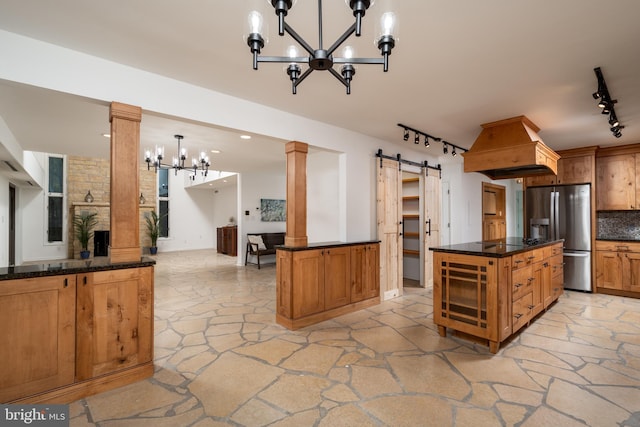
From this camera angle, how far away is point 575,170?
532cm

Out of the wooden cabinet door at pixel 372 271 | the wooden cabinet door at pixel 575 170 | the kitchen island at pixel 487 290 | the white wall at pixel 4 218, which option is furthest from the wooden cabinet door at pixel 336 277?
the white wall at pixel 4 218

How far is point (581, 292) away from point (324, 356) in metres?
5.00

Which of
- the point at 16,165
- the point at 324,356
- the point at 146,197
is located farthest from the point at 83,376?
the point at 146,197

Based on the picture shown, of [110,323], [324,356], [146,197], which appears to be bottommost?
[324,356]

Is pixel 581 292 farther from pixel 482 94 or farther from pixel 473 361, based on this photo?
pixel 482 94

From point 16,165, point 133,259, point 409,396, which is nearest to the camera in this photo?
point 409,396

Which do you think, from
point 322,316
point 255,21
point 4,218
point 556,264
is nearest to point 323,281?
point 322,316

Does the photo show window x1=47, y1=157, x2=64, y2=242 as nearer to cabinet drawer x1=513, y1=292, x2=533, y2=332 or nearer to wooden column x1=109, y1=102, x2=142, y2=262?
wooden column x1=109, y1=102, x2=142, y2=262

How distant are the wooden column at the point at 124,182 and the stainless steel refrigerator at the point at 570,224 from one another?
5.94m

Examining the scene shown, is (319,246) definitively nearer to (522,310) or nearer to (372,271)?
(372,271)

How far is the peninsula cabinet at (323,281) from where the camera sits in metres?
Result: 3.53

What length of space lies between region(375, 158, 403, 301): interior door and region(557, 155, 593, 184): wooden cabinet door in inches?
122

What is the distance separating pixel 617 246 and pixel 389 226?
3738 mm

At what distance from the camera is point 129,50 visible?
2293 millimetres
